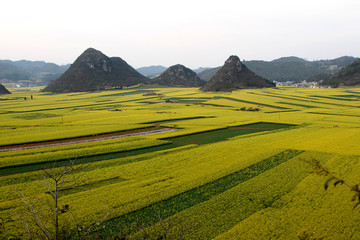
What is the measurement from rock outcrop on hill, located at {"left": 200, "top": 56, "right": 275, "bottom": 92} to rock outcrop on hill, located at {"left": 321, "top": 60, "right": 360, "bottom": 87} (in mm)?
39398

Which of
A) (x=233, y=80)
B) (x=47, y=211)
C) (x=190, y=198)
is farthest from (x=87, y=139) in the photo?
(x=233, y=80)

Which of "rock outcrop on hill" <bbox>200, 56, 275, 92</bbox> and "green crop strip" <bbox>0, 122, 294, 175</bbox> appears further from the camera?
"rock outcrop on hill" <bbox>200, 56, 275, 92</bbox>

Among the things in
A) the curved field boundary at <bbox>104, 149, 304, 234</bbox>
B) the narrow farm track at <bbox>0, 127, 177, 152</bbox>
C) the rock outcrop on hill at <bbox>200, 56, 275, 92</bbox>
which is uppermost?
the rock outcrop on hill at <bbox>200, 56, 275, 92</bbox>

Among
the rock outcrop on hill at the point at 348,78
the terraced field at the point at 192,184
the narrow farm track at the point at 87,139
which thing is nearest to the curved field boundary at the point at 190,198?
the terraced field at the point at 192,184

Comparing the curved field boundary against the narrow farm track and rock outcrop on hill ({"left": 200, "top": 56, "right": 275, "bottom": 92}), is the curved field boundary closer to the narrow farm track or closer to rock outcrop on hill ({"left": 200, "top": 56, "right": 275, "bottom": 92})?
the narrow farm track

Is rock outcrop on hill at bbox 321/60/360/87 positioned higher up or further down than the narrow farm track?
higher up

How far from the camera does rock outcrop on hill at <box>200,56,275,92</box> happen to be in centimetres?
17279

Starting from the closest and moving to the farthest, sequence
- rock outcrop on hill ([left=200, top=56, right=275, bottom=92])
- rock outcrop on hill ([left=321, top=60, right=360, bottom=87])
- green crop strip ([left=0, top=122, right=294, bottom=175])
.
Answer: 1. green crop strip ([left=0, top=122, right=294, bottom=175])
2. rock outcrop on hill ([left=321, top=60, right=360, bottom=87])
3. rock outcrop on hill ([left=200, top=56, right=275, bottom=92])

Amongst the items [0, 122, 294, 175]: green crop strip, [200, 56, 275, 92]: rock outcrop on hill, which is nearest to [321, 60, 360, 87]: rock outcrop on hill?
[200, 56, 275, 92]: rock outcrop on hill

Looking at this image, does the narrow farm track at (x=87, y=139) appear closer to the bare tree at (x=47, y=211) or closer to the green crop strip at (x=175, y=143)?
the green crop strip at (x=175, y=143)

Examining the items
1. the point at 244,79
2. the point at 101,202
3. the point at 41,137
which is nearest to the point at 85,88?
the point at 244,79

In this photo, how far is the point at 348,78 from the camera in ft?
561

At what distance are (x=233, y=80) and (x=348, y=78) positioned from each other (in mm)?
71765

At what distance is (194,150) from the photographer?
3697 cm
